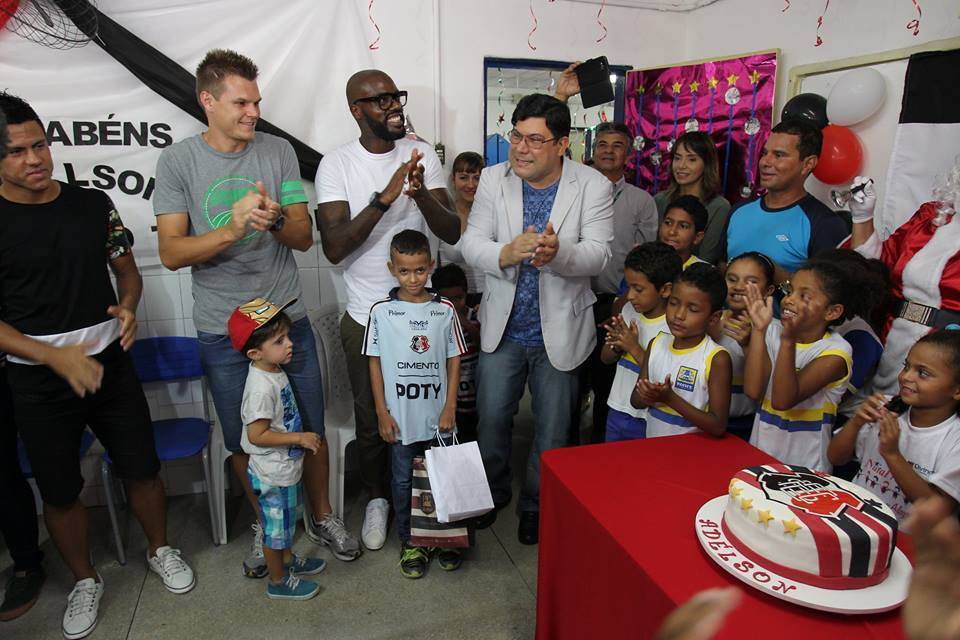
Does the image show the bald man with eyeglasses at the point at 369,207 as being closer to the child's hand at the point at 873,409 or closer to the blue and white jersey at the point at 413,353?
the blue and white jersey at the point at 413,353

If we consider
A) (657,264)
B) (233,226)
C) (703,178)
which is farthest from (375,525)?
(703,178)

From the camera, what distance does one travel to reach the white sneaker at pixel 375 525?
252 centimetres

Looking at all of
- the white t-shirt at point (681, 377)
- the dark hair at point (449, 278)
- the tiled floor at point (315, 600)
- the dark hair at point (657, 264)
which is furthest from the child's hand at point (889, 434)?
the dark hair at point (449, 278)

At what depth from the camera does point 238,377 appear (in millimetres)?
2207

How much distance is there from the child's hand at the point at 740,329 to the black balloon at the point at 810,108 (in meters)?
1.52

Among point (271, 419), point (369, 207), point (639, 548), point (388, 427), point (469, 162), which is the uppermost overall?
point (469, 162)

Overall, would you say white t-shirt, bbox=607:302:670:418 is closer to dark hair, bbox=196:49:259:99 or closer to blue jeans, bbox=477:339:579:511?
blue jeans, bbox=477:339:579:511

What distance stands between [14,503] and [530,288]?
2089mm

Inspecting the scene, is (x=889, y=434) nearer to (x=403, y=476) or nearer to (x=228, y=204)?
(x=403, y=476)

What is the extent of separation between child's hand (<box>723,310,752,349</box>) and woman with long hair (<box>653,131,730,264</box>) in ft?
3.04

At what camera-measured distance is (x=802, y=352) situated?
191cm

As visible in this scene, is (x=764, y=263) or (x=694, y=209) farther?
(x=694, y=209)

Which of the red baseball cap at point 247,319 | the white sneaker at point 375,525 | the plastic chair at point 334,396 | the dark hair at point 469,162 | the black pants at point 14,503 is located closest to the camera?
the red baseball cap at point 247,319

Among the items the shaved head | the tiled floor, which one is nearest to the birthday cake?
the tiled floor
